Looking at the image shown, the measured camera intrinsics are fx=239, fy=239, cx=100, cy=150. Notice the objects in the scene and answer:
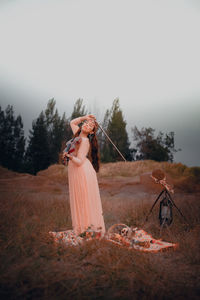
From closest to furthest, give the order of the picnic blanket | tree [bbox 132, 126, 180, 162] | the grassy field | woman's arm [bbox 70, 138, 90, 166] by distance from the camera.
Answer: the grassy field, the picnic blanket, woman's arm [bbox 70, 138, 90, 166], tree [bbox 132, 126, 180, 162]

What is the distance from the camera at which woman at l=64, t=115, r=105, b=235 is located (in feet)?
14.4

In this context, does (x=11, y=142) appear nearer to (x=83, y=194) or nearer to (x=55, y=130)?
(x=55, y=130)

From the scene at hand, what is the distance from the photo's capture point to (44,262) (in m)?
2.86

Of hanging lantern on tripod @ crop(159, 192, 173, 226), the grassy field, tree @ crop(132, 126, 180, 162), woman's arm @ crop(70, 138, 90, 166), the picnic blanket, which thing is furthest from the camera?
tree @ crop(132, 126, 180, 162)

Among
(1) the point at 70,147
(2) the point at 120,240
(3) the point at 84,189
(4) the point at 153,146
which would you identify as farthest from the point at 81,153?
(4) the point at 153,146

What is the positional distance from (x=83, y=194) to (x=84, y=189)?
0.09 metres

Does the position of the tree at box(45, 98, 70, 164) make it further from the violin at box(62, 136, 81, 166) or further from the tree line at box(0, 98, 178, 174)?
the violin at box(62, 136, 81, 166)

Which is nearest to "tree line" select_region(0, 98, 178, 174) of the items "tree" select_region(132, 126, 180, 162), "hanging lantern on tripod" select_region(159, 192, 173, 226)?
"tree" select_region(132, 126, 180, 162)

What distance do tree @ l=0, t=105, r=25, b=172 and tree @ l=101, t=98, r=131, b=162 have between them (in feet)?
28.5

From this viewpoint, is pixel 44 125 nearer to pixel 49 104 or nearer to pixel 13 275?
pixel 49 104

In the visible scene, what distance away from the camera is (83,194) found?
442 centimetres

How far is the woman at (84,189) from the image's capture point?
4379 mm

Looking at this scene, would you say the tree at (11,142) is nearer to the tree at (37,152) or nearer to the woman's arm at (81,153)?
the tree at (37,152)

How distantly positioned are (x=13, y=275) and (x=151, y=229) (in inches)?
153
